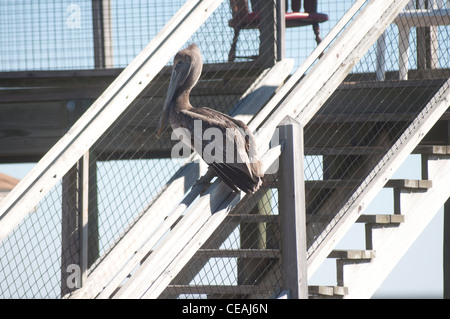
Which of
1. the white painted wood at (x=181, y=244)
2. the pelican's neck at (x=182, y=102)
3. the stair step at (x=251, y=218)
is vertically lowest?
the white painted wood at (x=181, y=244)

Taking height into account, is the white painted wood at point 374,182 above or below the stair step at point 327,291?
above

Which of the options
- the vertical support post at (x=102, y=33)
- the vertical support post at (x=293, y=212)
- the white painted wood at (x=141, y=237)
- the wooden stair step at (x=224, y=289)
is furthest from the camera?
the vertical support post at (x=102, y=33)

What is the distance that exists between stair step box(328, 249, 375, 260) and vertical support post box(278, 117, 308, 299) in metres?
0.95

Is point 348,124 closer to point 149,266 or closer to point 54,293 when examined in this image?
point 54,293

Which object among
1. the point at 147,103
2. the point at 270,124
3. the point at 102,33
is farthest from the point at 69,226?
the point at 270,124

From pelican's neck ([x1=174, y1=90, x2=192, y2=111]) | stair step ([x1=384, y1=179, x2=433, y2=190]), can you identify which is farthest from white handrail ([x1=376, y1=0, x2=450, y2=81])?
pelican's neck ([x1=174, y1=90, x2=192, y2=111])

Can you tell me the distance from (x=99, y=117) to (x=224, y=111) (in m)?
2.78

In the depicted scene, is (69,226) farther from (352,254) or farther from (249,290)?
(352,254)

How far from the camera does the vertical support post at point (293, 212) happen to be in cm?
473

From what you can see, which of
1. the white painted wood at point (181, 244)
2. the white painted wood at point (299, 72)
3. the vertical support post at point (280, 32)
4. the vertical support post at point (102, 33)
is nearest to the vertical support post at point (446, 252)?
the vertical support post at point (280, 32)

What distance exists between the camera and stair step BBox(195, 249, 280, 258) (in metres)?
5.44

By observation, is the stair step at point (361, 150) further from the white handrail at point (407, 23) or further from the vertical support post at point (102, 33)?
the vertical support post at point (102, 33)

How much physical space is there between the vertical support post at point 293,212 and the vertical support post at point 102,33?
341 cm
